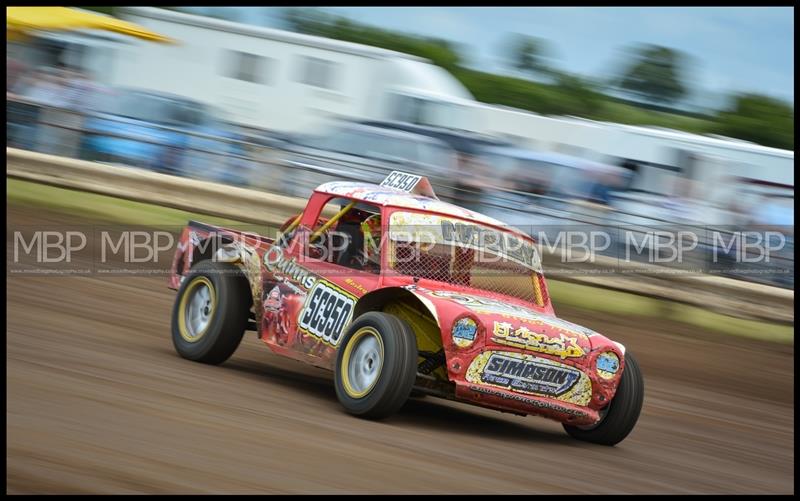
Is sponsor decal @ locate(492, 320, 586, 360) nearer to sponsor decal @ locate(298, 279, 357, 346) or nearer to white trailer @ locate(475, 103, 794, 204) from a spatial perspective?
sponsor decal @ locate(298, 279, 357, 346)

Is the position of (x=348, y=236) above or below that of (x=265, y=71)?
below

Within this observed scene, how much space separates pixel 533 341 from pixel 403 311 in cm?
98

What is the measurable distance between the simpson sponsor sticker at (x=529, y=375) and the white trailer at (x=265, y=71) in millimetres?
12128

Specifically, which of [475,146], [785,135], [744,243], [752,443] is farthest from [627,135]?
[785,135]

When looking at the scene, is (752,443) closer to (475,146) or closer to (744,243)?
(744,243)

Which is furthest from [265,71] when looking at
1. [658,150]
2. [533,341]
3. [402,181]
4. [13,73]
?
[533,341]

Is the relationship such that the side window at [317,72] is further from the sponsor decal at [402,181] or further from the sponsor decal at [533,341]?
the sponsor decal at [533,341]

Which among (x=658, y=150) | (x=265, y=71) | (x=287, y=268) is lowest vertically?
(x=287, y=268)

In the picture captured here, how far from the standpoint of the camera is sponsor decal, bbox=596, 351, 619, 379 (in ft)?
22.8

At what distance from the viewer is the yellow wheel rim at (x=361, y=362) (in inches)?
263

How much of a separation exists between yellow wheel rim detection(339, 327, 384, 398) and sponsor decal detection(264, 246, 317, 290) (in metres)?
0.84

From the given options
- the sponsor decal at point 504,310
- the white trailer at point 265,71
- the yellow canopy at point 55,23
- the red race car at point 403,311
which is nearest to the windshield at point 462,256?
A: the red race car at point 403,311

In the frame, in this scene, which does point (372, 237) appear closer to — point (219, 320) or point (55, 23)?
point (219, 320)

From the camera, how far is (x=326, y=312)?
7406 mm
